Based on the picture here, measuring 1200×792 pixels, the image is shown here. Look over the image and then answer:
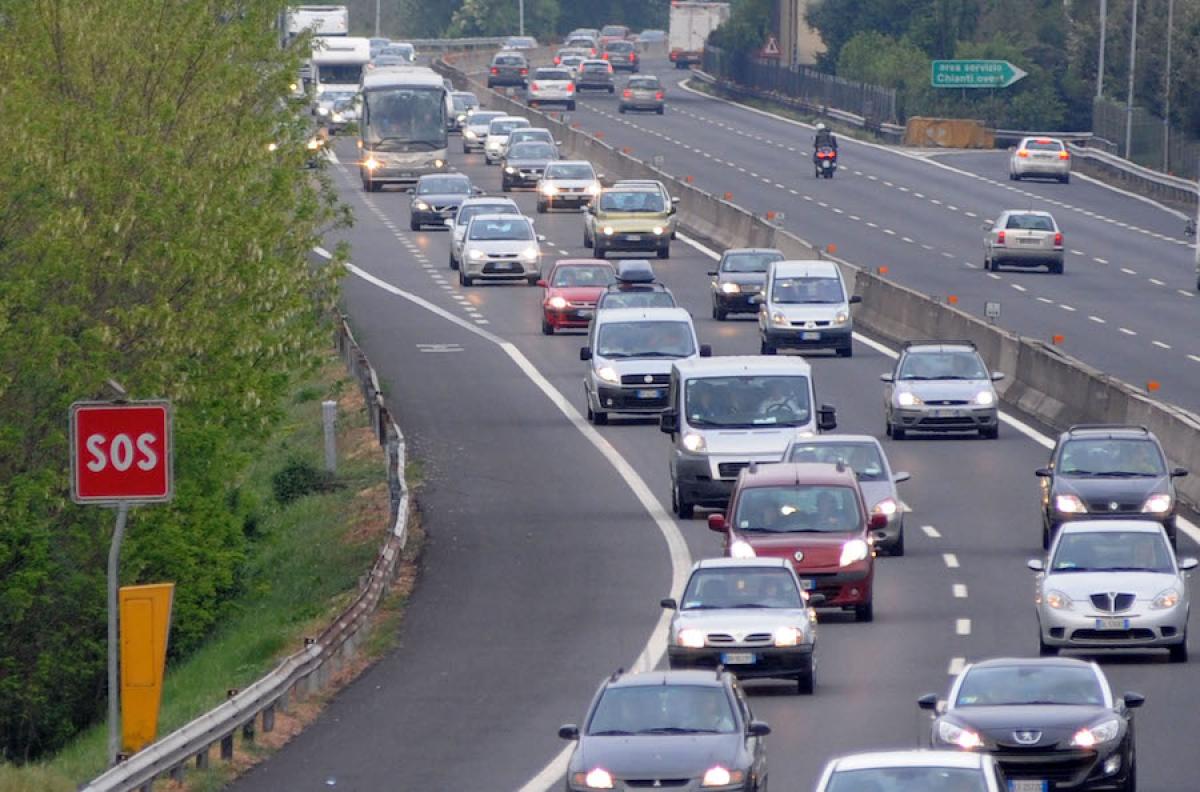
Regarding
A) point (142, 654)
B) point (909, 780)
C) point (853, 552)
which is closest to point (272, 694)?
point (142, 654)

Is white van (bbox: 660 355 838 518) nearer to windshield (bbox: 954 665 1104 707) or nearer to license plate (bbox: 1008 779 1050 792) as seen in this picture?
windshield (bbox: 954 665 1104 707)

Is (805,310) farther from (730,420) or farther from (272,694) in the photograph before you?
(272,694)

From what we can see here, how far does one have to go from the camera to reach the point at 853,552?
90.0 feet

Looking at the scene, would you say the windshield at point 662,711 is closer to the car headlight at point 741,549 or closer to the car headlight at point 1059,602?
the car headlight at point 1059,602

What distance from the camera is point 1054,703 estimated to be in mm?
19156

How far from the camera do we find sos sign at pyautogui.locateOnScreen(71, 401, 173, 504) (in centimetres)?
1697

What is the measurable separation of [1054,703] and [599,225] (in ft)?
152

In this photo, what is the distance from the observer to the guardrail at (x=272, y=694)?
751 inches

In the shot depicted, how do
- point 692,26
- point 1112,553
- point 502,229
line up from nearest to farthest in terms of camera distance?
point 1112,553 < point 502,229 < point 692,26

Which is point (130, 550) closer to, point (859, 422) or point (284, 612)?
point (284, 612)

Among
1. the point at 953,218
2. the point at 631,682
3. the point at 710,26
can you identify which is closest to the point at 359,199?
the point at 953,218

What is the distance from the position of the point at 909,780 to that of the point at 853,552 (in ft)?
38.7

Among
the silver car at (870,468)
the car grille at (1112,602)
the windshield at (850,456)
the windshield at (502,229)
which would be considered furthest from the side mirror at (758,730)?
the windshield at (502,229)

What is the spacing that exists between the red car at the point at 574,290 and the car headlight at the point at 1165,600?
28.7m
